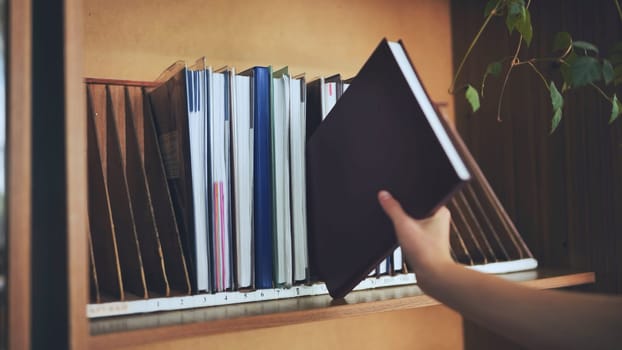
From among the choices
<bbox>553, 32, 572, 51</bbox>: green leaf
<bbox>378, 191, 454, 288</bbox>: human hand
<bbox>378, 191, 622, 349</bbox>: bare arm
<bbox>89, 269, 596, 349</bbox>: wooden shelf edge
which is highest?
<bbox>553, 32, 572, 51</bbox>: green leaf

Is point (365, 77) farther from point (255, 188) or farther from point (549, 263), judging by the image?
point (549, 263)

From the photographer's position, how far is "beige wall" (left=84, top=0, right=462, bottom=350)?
0.97m

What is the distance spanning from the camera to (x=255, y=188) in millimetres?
827

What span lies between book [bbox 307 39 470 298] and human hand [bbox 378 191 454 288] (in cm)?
1

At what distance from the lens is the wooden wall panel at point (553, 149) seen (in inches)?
39.4

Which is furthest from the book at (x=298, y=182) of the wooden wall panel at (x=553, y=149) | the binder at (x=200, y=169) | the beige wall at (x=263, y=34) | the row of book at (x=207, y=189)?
the wooden wall panel at (x=553, y=149)

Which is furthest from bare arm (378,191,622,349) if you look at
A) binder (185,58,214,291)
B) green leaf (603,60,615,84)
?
green leaf (603,60,615,84)

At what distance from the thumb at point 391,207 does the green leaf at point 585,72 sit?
0.36 m

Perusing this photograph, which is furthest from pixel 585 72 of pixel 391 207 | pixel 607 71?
pixel 391 207

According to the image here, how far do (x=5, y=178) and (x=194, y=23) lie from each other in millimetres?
568

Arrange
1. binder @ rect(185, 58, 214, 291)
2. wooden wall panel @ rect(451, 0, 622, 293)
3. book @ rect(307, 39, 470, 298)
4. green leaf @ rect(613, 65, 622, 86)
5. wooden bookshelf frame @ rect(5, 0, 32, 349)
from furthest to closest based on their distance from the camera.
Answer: wooden wall panel @ rect(451, 0, 622, 293) → green leaf @ rect(613, 65, 622, 86) → binder @ rect(185, 58, 214, 291) → book @ rect(307, 39, 470, 298) → wooden bookshelf frame @ rect(5, 0, 32, 349)

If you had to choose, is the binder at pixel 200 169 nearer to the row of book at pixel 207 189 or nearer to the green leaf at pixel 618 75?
the row of book at pixel 207 189

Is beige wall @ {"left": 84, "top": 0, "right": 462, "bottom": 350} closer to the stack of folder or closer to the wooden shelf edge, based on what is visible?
the stack of folder

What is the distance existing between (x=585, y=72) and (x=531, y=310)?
0.40 metres
